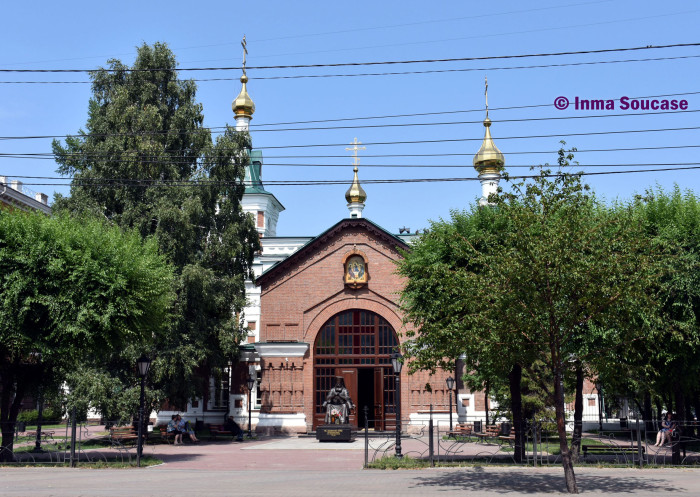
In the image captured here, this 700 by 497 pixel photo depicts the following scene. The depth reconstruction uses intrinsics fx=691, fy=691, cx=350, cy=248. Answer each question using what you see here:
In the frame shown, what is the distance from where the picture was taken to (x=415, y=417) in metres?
34.8

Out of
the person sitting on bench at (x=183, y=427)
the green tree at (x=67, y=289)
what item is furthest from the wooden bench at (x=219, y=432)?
the green tree at (x=67, y=289)

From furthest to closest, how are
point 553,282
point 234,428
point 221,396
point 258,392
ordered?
point 221,396 → point 258,392 → point 234,428 → point 553,282

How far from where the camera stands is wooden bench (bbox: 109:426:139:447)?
1001 inches

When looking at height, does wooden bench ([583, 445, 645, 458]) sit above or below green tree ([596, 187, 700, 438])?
below

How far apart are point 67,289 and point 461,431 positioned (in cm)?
1917

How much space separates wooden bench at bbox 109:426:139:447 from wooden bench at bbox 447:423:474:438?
13081 mm

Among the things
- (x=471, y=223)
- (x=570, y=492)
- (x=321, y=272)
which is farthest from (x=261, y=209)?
(x=570, y=492)

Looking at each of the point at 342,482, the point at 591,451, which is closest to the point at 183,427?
the point at 342,482

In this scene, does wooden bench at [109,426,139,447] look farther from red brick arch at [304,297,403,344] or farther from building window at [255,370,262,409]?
red brick arch at [304,297,403,344]

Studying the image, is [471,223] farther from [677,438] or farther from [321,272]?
[321,272]

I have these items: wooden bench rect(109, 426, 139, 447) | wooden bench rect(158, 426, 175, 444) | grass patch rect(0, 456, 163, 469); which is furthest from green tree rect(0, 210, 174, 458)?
wooden bench rect(158, 426, 175, 444)

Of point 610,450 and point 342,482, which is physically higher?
point 610,450

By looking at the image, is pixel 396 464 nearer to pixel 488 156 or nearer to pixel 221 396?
pixel 221 396

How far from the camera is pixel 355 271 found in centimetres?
3688
